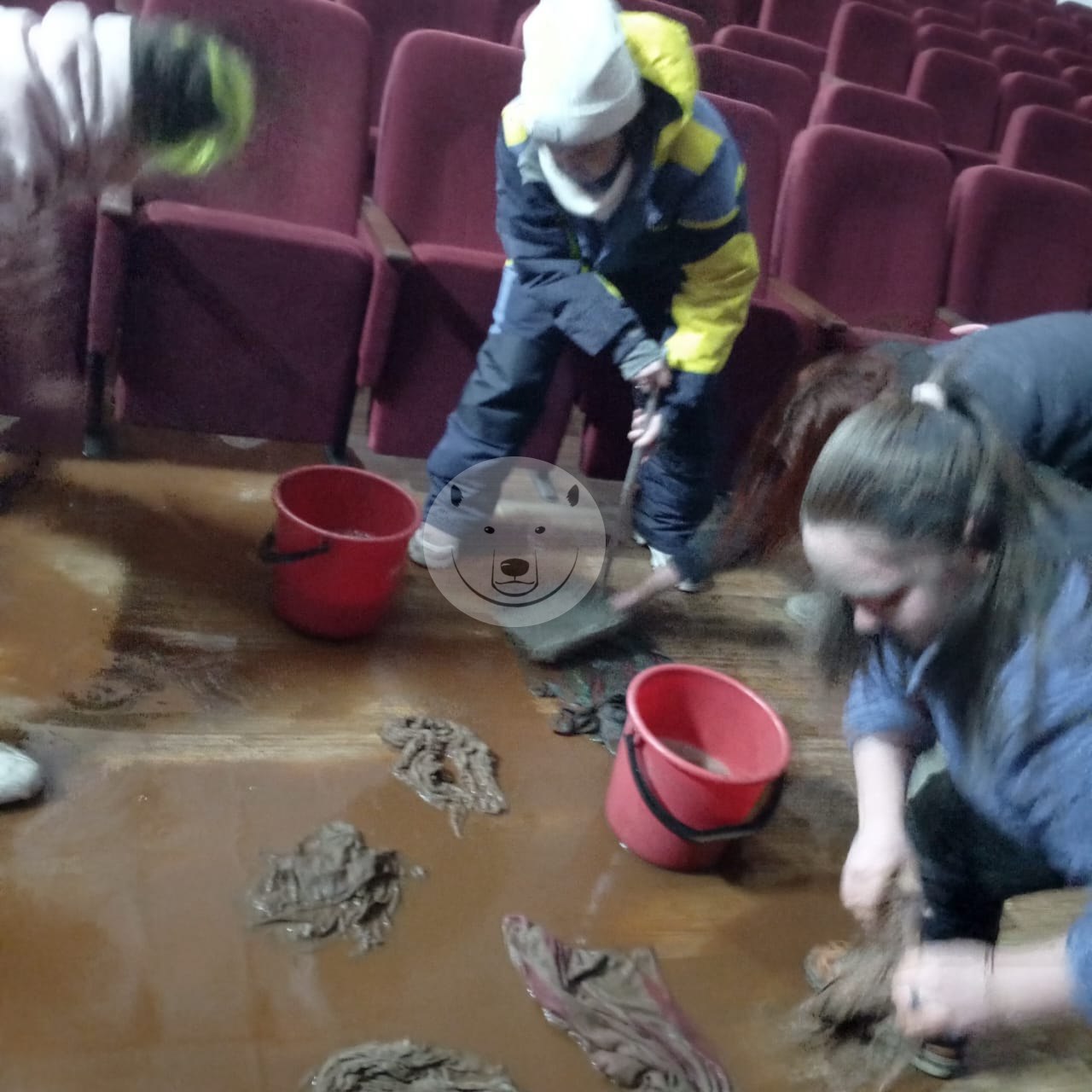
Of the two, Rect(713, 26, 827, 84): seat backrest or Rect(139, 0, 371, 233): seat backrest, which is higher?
Rect(713, 26, 827, 84): seat backrest

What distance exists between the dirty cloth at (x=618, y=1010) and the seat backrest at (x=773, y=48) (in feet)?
7.78

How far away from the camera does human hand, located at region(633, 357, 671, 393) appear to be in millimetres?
1511

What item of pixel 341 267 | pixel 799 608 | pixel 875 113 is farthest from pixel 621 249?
pixel 875 113

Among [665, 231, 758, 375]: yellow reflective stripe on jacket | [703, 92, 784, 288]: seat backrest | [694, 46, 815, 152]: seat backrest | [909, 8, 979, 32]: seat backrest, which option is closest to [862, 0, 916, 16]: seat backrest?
[909, 8, 979, 32]: seat backrest

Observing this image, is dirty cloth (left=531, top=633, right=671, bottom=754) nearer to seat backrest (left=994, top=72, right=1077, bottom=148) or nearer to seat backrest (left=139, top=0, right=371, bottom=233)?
seat backrest (left=139, top=0, right=371, bottom=233)

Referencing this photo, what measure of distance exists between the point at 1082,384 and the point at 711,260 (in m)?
0.61

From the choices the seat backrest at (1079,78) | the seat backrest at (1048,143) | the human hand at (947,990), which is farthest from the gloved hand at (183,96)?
the seat backrest at (1079,78)

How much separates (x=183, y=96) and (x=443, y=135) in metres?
0.85

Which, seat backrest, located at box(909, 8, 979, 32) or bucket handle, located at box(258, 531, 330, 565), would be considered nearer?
bucket handle, located at box(258, 531, 330, 565)

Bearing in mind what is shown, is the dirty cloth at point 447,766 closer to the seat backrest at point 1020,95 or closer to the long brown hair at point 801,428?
the long brown hair at point 801,428

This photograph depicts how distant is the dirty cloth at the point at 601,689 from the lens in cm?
139

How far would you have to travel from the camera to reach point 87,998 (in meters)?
0.90

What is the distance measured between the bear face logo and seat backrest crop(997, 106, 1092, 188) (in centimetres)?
197

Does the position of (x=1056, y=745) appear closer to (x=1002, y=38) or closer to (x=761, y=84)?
(x=761, y=84)
